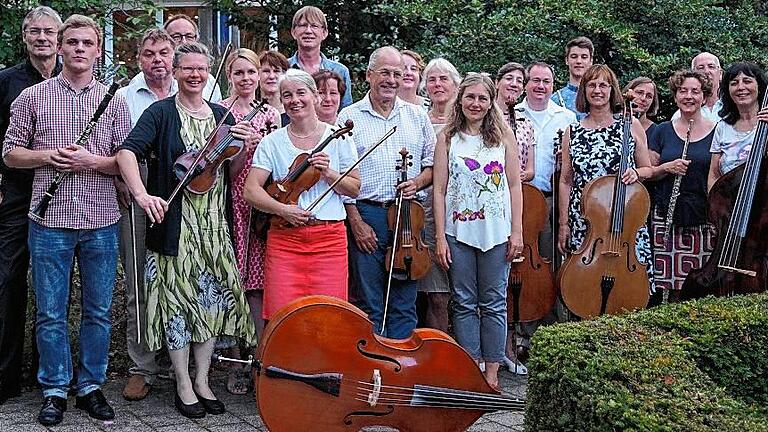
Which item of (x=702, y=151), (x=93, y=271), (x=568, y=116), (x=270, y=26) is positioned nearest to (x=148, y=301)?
→ (x=93, y=271)

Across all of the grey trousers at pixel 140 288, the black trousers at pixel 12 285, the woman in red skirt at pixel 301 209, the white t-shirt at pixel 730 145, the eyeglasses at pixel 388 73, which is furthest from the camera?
the white t-shirt at pixel 730 145

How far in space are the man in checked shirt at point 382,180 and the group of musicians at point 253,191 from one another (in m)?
0.01

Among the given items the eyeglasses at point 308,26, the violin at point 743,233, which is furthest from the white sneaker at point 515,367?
the eyeglasses at point 308,26

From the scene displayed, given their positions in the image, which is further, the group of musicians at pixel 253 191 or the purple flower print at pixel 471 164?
the purple flower print at pixel 471 164

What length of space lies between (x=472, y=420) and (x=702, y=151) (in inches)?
116

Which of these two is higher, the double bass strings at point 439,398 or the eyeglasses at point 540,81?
the eyeglasses at point 540,81

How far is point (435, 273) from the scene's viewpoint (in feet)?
21.3

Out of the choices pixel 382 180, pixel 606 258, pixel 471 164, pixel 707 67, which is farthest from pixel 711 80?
pixel 382 180

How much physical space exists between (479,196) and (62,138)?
7.40 feet

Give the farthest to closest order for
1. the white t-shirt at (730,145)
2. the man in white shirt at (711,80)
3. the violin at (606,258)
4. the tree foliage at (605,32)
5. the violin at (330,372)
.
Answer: the tree foliage at (605,32) → the man in white shirt at (711,80) → the white t-shirt at (730,145) → the violin at (606,258) → the violin at (330,372)

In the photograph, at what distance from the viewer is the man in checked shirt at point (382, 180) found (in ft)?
19.5

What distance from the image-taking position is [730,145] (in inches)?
265

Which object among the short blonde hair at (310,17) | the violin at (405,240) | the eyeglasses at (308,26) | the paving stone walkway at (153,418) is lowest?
the paving stone walkway at (153,418)

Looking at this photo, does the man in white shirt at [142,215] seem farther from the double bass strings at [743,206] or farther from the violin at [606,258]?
the double bass strings at [743,206]
